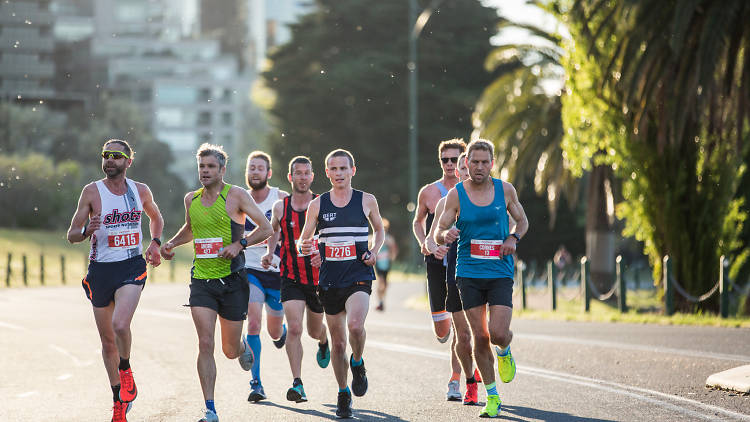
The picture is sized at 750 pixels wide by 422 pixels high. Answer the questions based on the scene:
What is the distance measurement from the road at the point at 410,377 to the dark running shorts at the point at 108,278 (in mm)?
974

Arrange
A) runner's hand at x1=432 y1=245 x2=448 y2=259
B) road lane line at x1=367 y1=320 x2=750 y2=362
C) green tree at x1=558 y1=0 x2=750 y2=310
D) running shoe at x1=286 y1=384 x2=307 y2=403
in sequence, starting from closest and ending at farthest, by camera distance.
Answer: runner's hand at x1=432 y1=245 x2=448 y2=259
running shoe at x1=286 y1=384 x2=307 y2=403
road lane line at x1=367 y1=320 x2=750 y2=362
green tree at x1=558 y1=0 x2=750 y2=310

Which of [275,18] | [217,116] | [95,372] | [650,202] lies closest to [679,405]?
[95,372]

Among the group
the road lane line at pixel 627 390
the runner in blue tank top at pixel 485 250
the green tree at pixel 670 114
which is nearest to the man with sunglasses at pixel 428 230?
the runner in blue tank top at pixel 485 250

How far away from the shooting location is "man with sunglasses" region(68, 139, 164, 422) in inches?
358

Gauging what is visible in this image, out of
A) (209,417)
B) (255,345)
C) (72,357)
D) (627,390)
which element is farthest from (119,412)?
(72,357)

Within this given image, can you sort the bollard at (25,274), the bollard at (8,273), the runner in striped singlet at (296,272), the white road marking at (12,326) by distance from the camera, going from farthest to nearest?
the bollard at (25,274)
the bollard at (8,273)
the white road marking at (12,326)
the runner in striped singlet at (296,272)

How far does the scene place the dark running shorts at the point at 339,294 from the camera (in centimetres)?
947

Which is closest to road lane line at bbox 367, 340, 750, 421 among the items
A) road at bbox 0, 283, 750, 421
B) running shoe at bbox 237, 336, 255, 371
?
A: road at bbox 0, 283, 750, 421

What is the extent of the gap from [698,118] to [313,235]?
1183 cm

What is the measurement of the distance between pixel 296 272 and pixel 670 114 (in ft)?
38.0

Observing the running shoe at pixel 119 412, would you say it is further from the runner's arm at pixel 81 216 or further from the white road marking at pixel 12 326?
the white road marking at pixel 12 326

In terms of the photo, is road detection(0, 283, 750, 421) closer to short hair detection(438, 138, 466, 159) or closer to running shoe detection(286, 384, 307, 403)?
running shoe detection(286, 384, 307, 403)

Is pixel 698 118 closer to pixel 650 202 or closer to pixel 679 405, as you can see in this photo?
pixel 650 202

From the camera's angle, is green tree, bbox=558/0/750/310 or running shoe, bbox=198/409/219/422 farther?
green tree, bbox=558/0/750/310
